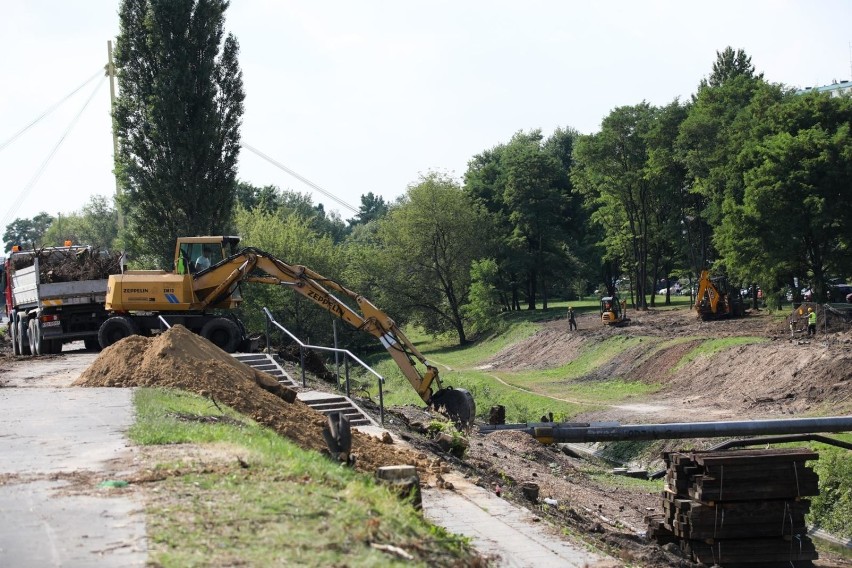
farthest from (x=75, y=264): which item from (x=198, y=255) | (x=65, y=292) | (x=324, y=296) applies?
(x=324, y=296)

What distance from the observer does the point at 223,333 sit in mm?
28047

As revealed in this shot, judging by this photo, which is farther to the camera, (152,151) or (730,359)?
(152,151)

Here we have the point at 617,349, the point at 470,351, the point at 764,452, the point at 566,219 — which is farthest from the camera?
the point at 566,219

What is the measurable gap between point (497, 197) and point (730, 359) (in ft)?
142

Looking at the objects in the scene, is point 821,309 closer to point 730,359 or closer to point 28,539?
point 730,359

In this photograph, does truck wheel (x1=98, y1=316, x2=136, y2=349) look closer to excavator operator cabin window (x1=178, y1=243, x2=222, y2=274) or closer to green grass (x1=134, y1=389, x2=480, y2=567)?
excavator operator cabin window (x1=178, y1=243, x2=222, y2=274)

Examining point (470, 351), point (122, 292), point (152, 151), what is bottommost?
point (470, 351)

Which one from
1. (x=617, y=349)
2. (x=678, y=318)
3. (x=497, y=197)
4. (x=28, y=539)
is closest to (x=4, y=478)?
(x=28, y=539)

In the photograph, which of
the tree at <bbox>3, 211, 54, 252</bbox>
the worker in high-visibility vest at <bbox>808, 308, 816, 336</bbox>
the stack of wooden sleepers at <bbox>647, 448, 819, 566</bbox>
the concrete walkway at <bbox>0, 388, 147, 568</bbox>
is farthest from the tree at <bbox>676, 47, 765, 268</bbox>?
the tree at <bbox>3, 211, 54, 252</bbox>

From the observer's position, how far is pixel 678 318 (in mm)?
60688

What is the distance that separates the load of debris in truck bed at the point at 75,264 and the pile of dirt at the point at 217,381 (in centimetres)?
1178

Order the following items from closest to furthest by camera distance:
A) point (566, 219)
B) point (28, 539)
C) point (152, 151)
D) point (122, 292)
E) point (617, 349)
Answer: point (28, 539)
point (122, 292)
point (152, 151)
point (617, 349)
point (566, 219)

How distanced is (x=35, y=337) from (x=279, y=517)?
25406 millimetres

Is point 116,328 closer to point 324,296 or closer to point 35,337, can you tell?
point 35,337
